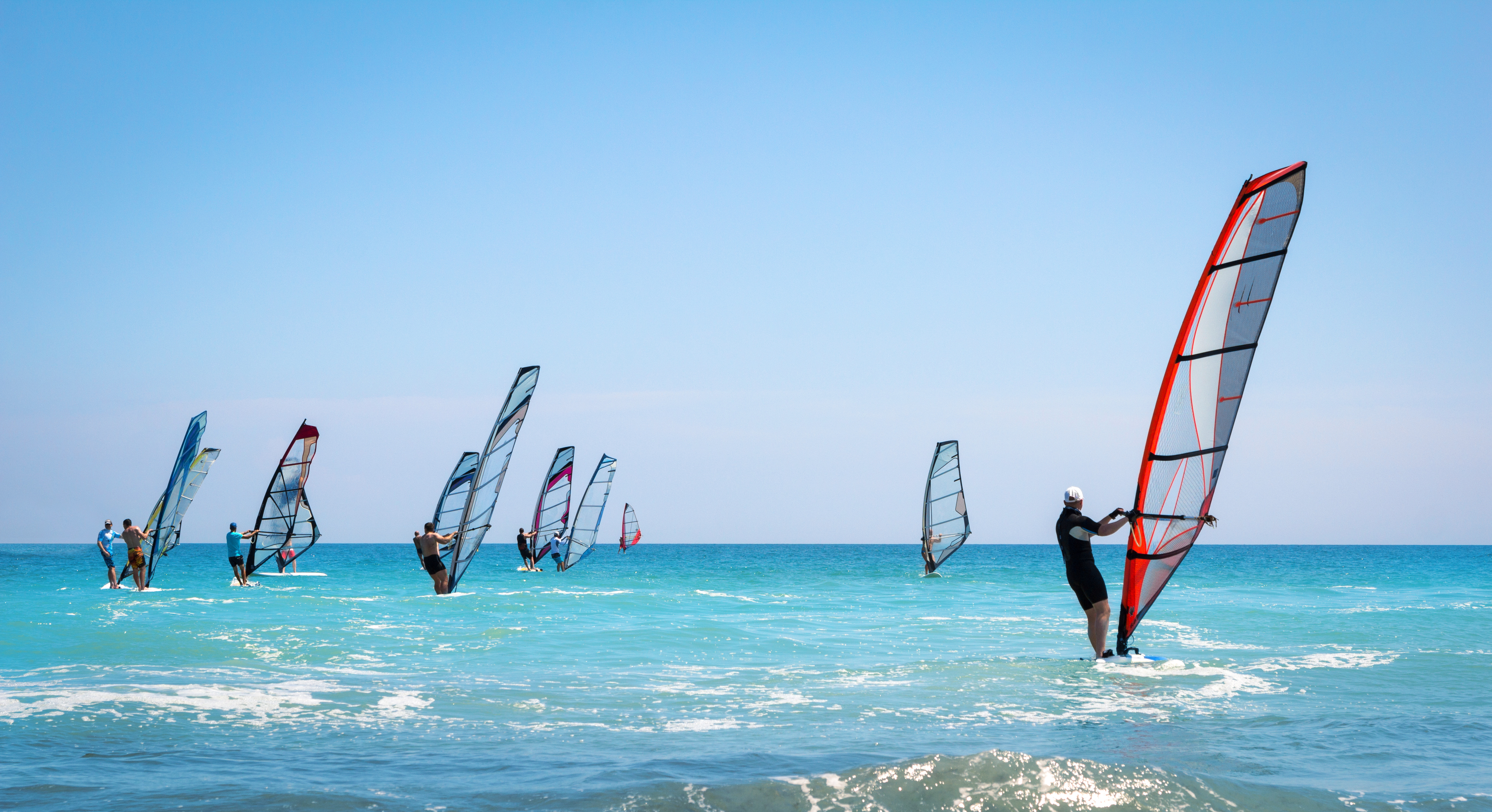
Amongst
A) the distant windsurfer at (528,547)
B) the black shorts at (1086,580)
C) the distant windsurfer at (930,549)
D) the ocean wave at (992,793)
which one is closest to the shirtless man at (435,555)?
the distant windsurfer at (528,547)

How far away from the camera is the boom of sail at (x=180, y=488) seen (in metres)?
19.7

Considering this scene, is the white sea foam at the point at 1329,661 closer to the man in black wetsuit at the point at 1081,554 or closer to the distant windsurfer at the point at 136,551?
the man in black wetsuit at the point at 1081,554

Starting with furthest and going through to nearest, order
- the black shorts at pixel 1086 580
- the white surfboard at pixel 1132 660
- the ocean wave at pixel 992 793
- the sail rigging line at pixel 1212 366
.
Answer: the white surfboard at pixel 1132 660 < the black shorts at pixel 1086 580 < the sail rigging line at pixel 1212 366 < the ocean wave at pixel 992 793

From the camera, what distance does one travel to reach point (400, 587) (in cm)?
2433

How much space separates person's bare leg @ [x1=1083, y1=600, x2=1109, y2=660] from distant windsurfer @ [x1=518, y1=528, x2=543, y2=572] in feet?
73.5

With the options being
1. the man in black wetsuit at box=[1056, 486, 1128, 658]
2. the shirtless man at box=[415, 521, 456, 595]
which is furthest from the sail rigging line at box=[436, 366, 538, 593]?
the man in black wetsuit at box=[1056, 486, 1128, 658]

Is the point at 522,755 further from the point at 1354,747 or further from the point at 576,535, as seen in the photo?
the point at 576,535

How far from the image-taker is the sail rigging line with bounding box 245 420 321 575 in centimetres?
2216

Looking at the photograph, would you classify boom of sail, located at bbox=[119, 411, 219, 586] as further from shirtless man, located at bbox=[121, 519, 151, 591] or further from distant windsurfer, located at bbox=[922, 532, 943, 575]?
distant windsurfer, located at bbox=[922, 532, 943, 575]

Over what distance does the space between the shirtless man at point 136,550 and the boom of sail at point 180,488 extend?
0.55 ft

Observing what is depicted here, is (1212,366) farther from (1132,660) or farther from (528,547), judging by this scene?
(528,547)

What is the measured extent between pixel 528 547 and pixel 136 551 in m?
11.6

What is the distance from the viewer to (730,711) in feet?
21.2

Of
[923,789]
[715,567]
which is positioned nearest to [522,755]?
[923,789]
